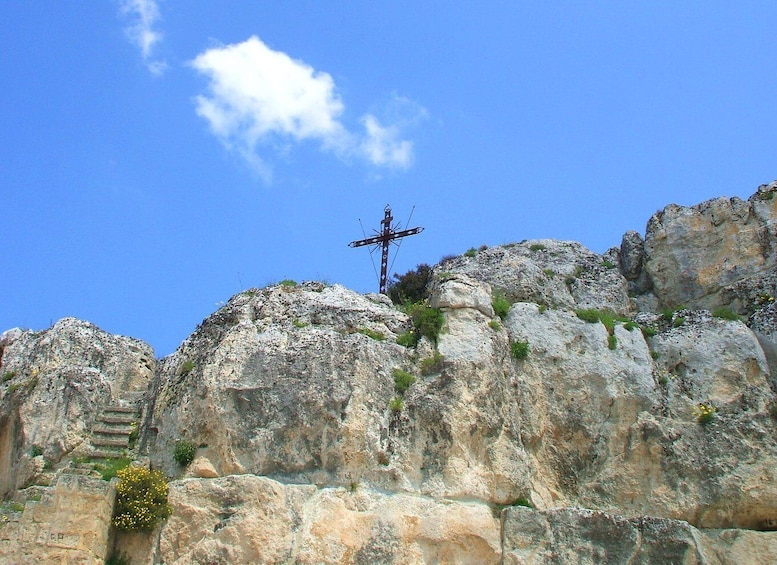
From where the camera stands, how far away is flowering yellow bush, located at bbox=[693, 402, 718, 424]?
22.2m

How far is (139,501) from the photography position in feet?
61.7

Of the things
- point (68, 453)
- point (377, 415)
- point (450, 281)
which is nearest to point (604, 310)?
point (450, 281)

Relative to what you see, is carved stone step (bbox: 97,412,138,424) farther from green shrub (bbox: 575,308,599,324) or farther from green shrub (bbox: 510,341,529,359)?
green shrub (bbox: 575,308,599,324)

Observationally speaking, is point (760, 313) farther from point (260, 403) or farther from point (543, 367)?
point (260, 403)

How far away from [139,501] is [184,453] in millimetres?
1677

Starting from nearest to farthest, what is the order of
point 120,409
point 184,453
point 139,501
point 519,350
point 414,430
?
point 139,501 → point 184,453 → point 414,430 → point 120,409 → point 519,350

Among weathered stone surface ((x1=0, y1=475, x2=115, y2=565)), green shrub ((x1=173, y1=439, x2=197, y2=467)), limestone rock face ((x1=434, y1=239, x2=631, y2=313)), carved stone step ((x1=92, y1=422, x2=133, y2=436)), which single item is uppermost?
limestone rock face ((x1=434, y1=239, x2=631, y2=313))

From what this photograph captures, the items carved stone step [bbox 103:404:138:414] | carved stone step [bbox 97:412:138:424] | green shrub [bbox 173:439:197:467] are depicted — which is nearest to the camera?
green shrub [bbox 173:439:197:467]

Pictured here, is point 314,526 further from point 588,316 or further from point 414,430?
point 588,316

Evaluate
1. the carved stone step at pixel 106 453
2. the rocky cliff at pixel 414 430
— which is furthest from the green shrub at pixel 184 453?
the carved stone step at pixel 106 453

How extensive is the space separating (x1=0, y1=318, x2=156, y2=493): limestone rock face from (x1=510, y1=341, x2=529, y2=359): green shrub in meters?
9.45

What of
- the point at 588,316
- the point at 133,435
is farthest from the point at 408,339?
the point at 133,435

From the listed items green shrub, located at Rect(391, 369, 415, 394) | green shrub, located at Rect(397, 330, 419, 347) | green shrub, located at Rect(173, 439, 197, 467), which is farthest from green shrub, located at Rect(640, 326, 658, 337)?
green shrub, located at Rect(173, 439, 197, 467)

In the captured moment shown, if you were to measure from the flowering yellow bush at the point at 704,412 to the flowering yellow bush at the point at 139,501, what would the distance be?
12.5 metres
